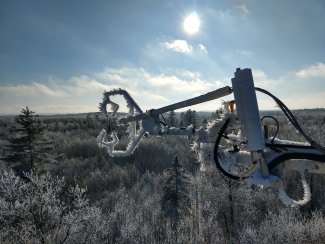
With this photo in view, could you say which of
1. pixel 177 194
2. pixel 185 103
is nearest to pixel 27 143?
pixel 177 194

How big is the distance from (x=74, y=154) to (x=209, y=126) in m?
68.3

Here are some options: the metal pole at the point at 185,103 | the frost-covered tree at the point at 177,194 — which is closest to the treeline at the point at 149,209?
the frost-covered tree at the point at 177,194

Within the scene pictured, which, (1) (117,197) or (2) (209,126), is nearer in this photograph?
(2) (209,126)

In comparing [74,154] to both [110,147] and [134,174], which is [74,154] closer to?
[134,174]

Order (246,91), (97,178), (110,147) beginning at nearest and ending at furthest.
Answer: (246,91), (110,147), (97,178)

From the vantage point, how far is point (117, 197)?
145ft

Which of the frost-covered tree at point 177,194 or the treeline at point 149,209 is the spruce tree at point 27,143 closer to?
the treeline at point 149,209

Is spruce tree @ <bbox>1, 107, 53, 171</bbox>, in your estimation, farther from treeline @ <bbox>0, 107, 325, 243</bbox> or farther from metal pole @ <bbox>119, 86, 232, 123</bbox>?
metal pole @ <bbox>119, 86, 232, 123</bbox>

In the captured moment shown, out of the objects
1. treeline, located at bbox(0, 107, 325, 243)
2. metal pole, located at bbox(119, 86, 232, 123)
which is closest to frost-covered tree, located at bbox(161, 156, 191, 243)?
treeline, located at bbox(0, 107, 325, 243)

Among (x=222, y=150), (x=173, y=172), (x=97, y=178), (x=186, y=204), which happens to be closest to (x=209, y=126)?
(x=222, y=150)

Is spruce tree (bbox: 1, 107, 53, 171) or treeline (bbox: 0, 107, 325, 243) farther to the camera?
spruce tree (bbox: 1, 107, 53, 171)

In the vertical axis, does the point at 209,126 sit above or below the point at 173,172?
above

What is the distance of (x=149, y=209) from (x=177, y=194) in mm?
6042

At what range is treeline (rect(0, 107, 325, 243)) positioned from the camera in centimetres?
2238
